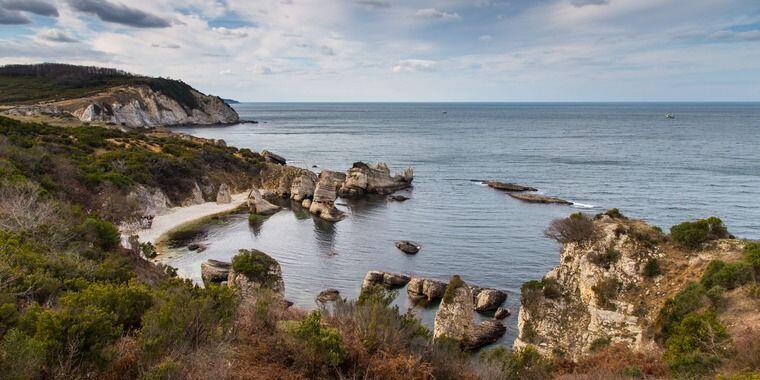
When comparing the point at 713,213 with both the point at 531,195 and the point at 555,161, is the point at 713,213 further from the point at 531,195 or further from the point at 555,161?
the point at 555,161

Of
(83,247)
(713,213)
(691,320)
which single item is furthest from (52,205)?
(713,213)

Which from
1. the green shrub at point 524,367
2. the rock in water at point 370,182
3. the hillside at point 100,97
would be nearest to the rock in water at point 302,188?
the rock in water at point 370,182

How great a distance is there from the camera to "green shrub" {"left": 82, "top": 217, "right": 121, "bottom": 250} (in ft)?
83.1

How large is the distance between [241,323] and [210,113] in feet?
635

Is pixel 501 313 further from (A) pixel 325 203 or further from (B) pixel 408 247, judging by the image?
(A) pixel 325 203

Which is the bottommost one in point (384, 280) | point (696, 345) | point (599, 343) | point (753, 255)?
point (384, 280)

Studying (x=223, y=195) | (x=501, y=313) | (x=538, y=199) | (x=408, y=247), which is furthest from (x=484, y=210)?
(x=223, y=195)

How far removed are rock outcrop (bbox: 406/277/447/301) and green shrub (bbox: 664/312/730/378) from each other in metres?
17.0

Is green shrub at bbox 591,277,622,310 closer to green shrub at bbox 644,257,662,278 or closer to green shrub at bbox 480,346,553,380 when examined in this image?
green shrub at bbox 644,257,662,278

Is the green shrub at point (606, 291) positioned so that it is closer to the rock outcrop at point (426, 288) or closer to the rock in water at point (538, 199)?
the rock outcrop at point (426, 288)

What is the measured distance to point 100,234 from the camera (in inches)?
1032

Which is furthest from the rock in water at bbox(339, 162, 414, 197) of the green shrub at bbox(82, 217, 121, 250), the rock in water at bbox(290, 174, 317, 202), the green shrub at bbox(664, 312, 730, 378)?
the green shrub at bbox(664, 312, 730, 378)

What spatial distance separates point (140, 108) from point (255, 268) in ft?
443

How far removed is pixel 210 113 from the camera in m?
194
